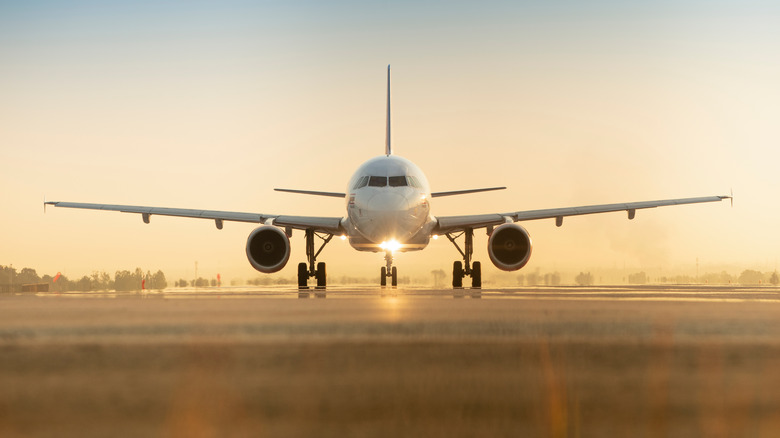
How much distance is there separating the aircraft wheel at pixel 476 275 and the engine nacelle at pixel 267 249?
6.88 meters

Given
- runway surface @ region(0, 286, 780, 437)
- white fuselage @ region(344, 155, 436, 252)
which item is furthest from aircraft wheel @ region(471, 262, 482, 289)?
runway surface @ region(0, 286, 780, 437)

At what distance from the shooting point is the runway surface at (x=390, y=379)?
3.02 m

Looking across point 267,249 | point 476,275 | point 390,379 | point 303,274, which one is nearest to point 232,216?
point 303,274

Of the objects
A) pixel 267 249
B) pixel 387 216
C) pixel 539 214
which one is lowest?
pixel 267 249

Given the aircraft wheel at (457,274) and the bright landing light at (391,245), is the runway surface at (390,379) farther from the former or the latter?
the aircraft wheel at (457,274)

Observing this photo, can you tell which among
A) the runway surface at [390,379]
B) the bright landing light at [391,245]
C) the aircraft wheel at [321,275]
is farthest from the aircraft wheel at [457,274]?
the runway surface at [390,379]

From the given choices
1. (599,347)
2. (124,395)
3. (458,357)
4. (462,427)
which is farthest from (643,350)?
(124,395)

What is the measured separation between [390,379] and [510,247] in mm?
22729

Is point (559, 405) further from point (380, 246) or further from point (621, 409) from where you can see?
point (380, 246)

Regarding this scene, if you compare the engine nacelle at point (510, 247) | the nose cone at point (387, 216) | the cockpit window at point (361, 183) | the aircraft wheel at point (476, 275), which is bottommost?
the aircraft wheel at point (476, 275)

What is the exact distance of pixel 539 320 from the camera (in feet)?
27.1

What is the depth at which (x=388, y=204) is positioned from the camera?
85.4ft

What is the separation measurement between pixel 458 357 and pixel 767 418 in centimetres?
211

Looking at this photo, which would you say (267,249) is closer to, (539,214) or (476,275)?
(476,275)
